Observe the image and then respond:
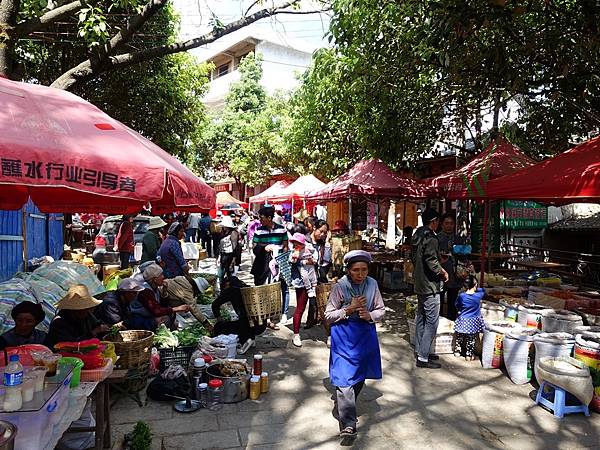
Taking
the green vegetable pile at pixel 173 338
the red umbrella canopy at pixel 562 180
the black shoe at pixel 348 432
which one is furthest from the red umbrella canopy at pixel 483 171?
the green vegetable pile at pixel 173 338

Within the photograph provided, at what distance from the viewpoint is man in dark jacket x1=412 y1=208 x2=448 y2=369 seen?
5.65 m

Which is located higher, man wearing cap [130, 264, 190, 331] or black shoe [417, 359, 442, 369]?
man wearing cap [130, 264, 190, 331]

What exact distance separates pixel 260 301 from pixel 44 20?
4.31 m

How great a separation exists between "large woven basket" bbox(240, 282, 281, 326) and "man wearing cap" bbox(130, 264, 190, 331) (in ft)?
3.09

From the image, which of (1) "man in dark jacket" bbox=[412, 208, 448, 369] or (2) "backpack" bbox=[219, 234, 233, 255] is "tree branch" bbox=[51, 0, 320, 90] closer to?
(1) "man in dark jacket" bbox=[412, 208, 448, 369]

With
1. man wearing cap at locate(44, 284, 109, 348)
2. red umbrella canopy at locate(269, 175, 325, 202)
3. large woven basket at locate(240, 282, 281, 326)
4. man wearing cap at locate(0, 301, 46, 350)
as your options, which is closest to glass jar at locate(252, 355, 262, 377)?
large woven basket at locate(240, 282, 281, 326)

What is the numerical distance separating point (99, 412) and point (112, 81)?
9.77 m

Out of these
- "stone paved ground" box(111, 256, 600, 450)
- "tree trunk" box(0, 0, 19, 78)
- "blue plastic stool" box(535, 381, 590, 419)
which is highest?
"tree trunk" box(0, 0, 19, 78)

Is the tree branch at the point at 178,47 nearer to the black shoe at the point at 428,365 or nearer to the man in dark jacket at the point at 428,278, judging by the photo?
the man in dark jacket at the point at 428,278

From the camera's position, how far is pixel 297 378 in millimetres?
5492

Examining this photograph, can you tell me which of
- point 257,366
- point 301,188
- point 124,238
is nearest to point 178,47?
point 257,366

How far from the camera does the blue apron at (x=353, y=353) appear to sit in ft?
13.0

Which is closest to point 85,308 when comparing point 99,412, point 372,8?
point 99,412

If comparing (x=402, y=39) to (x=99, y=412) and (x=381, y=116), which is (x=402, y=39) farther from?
(x=99, y=412)
